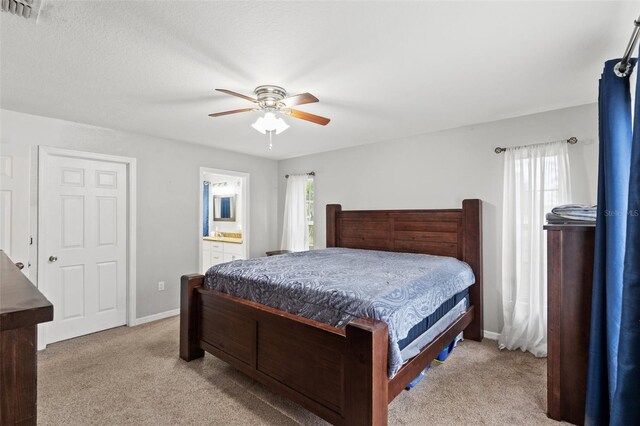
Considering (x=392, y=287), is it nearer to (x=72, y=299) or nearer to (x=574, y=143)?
(x=574, y=143)

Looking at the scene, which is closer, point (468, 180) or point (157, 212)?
point (468, 180)

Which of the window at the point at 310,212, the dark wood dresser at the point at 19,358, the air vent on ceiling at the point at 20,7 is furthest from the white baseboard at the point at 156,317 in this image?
the dark wood dresser at the point at 19,358

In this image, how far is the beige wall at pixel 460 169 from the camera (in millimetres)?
2953

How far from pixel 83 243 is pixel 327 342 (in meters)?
3.23

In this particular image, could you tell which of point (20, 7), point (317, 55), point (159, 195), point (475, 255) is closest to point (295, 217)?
point (159, 195)

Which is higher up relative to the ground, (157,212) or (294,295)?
(157,212)

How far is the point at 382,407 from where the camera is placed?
1694 mm

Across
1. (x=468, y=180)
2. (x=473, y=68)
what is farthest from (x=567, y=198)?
(x=473, y=68)

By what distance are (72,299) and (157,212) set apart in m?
1.30

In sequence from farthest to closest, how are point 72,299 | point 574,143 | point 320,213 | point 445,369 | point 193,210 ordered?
1. point 320,213
2. point 193,210
3. point 72,299
4. point 574,143
5. point 445,369

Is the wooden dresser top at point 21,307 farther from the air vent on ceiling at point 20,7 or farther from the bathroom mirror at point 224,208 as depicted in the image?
the bathroom mirror at point 224,208

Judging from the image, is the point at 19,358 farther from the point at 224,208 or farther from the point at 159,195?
the point at 224,208

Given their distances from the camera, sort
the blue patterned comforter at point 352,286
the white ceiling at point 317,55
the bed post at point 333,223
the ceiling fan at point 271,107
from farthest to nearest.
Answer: the bed post at point 333,223 → the ceiling fan at point 271,107 → the blue patterned comforter at point 352,286 → the white ceiling at point 317,55

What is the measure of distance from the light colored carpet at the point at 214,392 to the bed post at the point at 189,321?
0.10m
